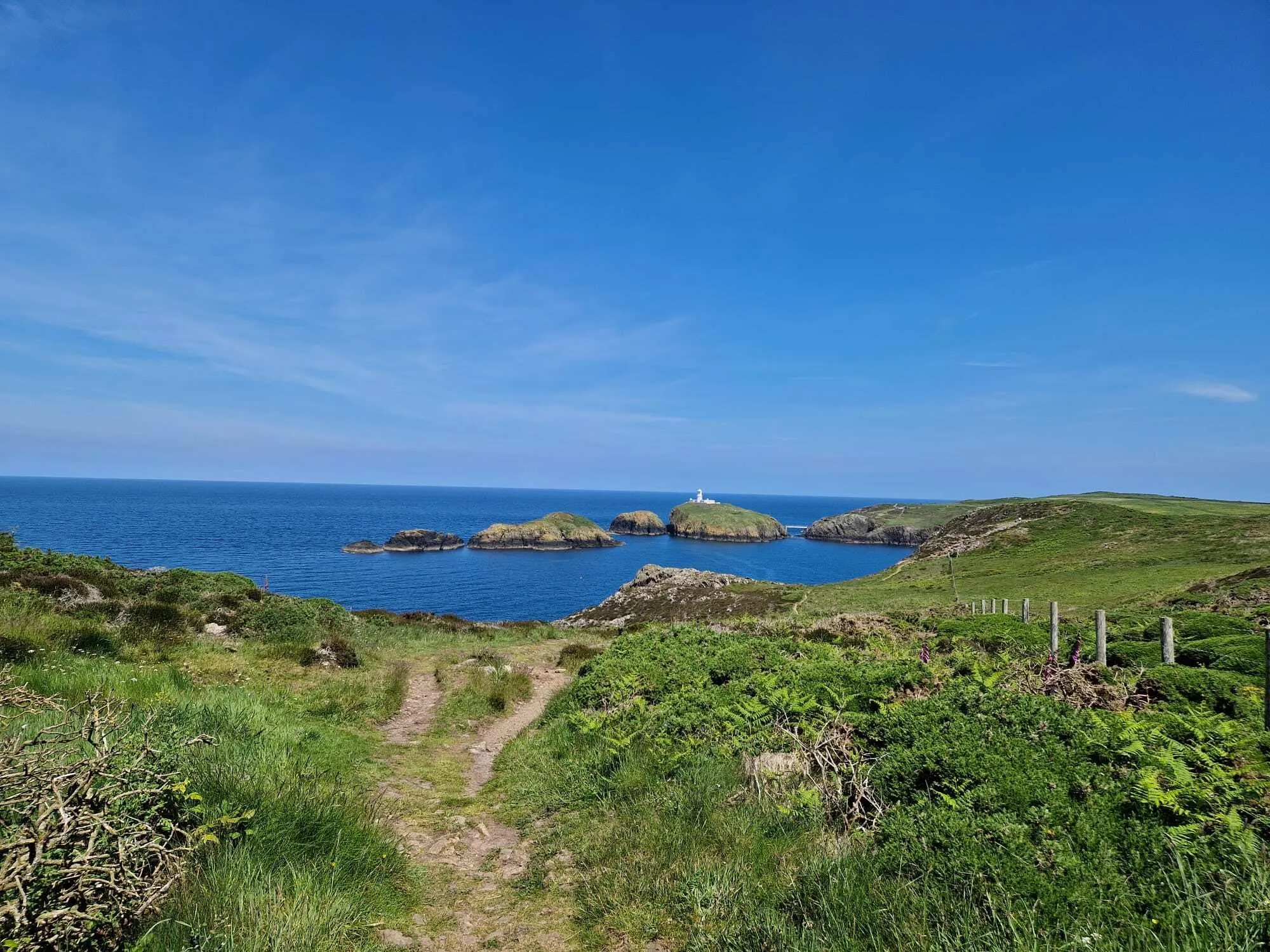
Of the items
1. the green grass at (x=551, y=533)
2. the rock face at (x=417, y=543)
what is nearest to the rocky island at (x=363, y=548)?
the rock face at (x=417, y=543)

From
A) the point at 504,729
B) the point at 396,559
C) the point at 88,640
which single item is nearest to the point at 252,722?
the point at 504,729

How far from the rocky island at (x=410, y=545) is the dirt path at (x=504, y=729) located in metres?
114

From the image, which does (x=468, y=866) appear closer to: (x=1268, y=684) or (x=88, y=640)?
(x=1268, y=684)

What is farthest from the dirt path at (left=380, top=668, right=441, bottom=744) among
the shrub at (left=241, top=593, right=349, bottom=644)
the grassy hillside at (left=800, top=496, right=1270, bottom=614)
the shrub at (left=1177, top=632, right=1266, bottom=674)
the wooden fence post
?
the grassy hillside at (left=800, top=496, right=1270, bottom=614)

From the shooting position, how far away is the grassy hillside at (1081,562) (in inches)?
1561

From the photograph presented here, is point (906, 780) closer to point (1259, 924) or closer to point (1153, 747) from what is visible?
point (1153, 747)

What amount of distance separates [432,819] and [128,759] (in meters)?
4.61

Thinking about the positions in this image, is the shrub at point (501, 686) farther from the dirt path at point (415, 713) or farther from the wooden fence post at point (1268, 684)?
the wooden fence post at point (1268, 684)

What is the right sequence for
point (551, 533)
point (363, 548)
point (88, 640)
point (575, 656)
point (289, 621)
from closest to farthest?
1. point (88, 640)
2. point (289, 621)
3. point (575, 656)
4. point (363, 548)
5. point (551, 533)

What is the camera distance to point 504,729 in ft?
47.7

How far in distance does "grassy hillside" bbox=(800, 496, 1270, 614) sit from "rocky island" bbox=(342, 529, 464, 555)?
320ft

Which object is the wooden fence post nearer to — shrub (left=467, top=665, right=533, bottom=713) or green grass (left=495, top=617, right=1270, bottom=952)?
green grass (left=495, top=617, right=1270, bottom=952)

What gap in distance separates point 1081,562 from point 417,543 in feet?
394

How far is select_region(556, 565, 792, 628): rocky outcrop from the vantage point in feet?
153
